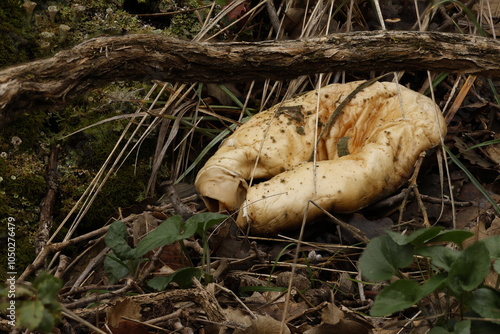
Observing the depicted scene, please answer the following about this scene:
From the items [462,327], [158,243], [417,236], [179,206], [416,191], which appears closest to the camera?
[462,327]

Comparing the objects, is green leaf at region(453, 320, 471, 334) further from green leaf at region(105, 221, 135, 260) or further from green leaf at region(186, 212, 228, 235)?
green leaf at region(105, 221, 135, 260)

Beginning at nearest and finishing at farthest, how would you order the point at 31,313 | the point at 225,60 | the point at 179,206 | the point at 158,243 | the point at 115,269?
the point at 31,313 → the point at 158,243 → the point at 115,269 → the point at 225,60 → the point at 179,206

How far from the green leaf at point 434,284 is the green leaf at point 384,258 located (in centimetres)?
13

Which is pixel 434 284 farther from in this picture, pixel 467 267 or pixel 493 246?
pixel 493 246

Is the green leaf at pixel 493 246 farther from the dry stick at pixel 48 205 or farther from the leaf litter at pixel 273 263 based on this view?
the dry stick at pixel 48 205

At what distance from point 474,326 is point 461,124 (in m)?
2.10

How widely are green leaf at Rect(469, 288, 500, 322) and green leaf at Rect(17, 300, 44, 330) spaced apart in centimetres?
113

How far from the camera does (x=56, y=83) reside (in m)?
2.25

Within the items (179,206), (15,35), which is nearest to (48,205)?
(179,206)

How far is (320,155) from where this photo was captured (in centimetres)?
315

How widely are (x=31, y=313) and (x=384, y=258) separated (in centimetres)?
102

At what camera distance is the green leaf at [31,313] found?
4.54ft

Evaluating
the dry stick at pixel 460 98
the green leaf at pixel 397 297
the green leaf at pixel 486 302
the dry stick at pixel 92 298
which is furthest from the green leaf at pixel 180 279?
the dry stick at pixel 460 98

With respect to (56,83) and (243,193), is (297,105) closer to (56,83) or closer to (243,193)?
(243,193)
